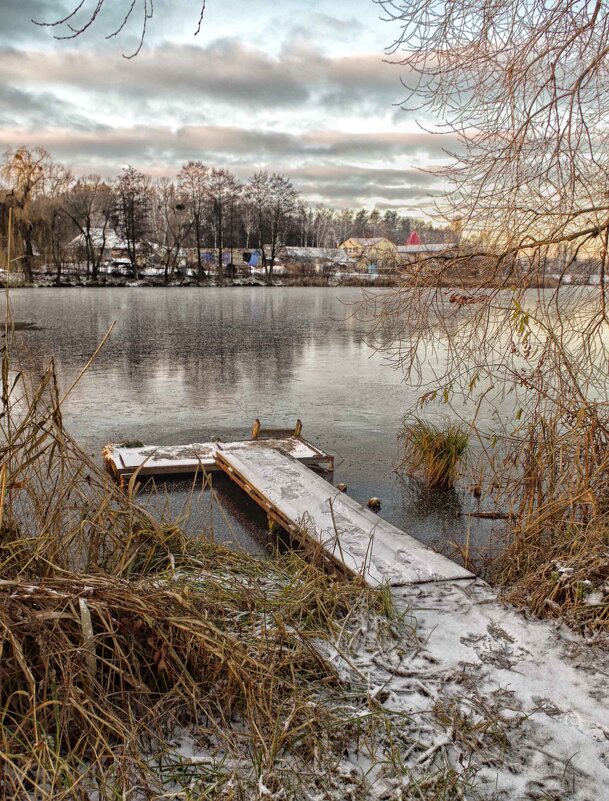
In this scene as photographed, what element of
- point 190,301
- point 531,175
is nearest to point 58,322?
point 190,301

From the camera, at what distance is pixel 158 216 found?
220 ft

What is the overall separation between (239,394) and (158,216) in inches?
2309

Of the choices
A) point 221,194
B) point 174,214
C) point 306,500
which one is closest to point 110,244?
point 174,214

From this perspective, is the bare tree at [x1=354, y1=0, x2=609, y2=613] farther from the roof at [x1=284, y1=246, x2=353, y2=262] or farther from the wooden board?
the roof at [x1=284, y1=246, x2=353, y2=262]

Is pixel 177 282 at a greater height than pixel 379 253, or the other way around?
pixel 379 253

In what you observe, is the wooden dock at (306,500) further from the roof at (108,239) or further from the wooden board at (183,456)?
the roof at (108,239)

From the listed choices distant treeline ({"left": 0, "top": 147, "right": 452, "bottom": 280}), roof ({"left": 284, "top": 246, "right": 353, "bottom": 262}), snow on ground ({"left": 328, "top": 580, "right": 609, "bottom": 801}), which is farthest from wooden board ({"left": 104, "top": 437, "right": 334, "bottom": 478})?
roof ({"left": 284, "top": 246, "right": 353, "bottom": 262})

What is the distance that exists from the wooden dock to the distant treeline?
40240mm

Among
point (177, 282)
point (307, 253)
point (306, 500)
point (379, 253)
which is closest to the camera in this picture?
point (379, 253)

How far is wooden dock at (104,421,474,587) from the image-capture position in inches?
183

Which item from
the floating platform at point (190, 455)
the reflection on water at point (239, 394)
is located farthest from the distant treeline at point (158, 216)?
the floating platform at point (190, 455)

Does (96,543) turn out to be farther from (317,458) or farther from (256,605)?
(317,458)

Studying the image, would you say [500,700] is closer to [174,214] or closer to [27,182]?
[27,182]

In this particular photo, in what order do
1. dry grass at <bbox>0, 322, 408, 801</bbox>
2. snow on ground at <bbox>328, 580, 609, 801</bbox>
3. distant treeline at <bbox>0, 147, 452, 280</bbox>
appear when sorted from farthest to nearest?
distant treeline at <bbox>0, 147, 452, 280</bbox>
snow on ground at <bbox>328, 580, 609, 801</bbox>
dry grass at <bbox>0, 322, 408, 801</bbox>
